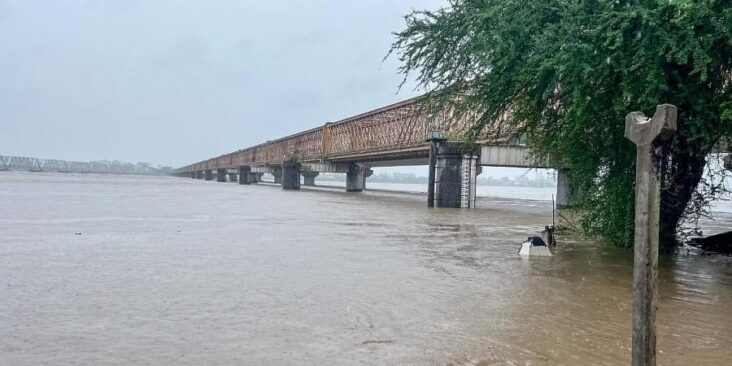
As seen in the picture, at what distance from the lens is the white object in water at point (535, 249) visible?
15.7 m

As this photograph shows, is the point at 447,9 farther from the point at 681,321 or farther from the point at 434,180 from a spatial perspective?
the point at 434,180

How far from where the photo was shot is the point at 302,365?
6.22 m

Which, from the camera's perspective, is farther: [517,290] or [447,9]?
[447,9]

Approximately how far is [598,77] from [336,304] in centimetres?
715

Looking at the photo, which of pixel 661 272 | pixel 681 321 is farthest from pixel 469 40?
pixel 681 321

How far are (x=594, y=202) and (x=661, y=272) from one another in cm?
342

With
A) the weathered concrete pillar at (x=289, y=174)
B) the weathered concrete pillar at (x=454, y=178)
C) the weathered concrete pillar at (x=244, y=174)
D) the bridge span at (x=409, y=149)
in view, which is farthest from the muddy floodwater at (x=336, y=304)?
the weathered concrete pillar at (x=244, y=174)

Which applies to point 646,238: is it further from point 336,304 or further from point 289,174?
point 289,174

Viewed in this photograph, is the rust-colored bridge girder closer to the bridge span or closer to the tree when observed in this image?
the bridge span

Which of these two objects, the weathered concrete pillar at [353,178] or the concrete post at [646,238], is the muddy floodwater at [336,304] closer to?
the concrete post at [646,238]

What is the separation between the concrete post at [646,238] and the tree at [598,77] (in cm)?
606

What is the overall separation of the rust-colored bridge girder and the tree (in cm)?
463

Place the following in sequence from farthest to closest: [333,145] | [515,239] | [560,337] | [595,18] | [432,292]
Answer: [333,145] < [515,239] < [595,18] < [432,292] < [560,337]

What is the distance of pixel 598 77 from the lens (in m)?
11.9
